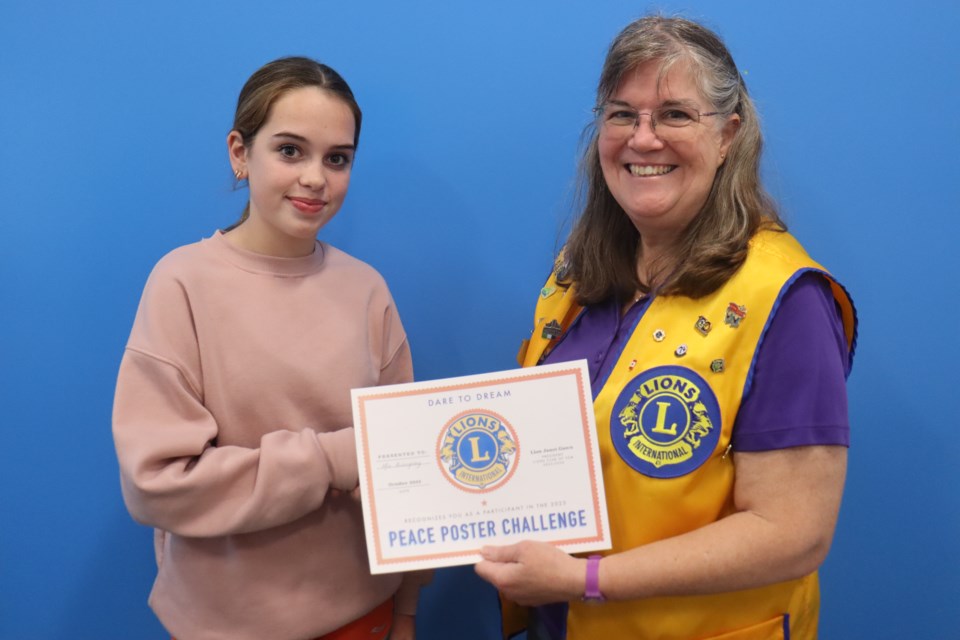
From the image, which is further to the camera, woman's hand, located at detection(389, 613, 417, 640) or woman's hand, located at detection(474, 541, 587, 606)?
woman's hand, located at detection(389, 613, 417, 640)

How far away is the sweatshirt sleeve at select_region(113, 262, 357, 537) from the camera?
1.36 m

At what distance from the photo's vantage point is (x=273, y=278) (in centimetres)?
153

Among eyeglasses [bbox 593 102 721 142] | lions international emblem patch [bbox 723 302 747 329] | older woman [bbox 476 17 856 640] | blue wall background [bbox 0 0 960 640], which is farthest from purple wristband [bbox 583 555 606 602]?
blue wall background [bbox 0 0 960 640]

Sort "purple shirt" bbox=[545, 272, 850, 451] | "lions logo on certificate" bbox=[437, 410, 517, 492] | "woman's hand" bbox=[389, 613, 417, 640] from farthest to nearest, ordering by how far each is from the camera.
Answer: "woman's hand" bbox=[389, 613, 417, 640] < "lions logo on certificate" bbox=[437, 410, 517, 492] < "purple shirt" bbox=[545, 272, 850, 451]

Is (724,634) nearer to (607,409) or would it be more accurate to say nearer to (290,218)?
(607,409)

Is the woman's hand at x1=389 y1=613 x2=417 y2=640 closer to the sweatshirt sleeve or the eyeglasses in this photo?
the sweatshirt sleeve

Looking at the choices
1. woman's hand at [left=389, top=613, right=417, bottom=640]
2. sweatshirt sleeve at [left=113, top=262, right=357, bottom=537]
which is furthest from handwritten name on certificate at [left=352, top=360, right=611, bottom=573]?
woman's hand at [left=389, top=613, right=417, bottom=640]

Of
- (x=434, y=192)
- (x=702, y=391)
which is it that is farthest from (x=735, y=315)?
(x=434, y=192)

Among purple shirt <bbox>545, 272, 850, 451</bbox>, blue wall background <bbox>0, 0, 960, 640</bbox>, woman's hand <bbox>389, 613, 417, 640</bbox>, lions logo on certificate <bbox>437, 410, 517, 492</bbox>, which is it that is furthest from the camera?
blue wall background <bbox>0, 0, 960, 640</bbox>

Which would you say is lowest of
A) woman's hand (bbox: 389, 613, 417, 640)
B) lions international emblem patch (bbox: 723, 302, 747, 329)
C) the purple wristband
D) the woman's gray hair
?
woman's hand (bbox: 389, 613, 417, 640)

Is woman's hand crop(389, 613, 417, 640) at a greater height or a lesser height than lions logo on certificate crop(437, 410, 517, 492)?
lesser

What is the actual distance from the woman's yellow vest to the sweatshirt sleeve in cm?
55

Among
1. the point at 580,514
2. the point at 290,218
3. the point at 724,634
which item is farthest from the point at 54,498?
the point at 724,634

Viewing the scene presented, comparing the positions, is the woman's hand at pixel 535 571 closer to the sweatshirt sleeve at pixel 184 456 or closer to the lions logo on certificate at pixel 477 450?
the lions logo on certificate at pixel 477 450
